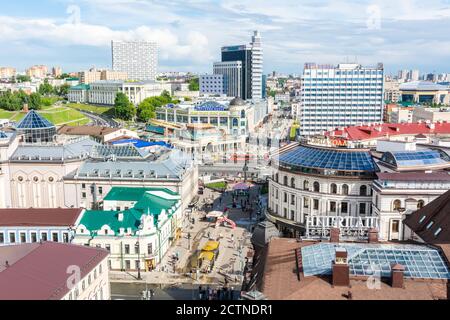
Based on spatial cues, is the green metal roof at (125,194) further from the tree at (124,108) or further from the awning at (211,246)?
the tree at (124,108)

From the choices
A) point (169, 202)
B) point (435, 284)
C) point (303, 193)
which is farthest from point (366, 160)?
point (435, 284)

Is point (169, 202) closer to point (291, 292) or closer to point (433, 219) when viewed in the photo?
point (433, 219)

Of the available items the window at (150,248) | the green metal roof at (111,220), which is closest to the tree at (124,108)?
the green metal roof at (111,220)

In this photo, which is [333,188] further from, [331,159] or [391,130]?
[391,130]

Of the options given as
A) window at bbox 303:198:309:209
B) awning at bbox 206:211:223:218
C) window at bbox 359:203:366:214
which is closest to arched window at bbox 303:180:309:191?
window at bbox 303:198:309:209

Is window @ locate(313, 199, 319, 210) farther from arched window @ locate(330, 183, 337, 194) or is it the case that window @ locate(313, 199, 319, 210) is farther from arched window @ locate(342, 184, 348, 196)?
arched window @ locate(342, 184, 348, 196)

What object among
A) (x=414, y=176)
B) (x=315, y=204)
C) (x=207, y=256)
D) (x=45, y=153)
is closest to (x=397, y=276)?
(x=414, y=176)
